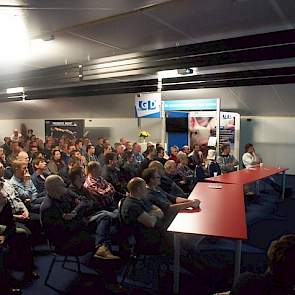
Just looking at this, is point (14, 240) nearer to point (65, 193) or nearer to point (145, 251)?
point (65, 193)

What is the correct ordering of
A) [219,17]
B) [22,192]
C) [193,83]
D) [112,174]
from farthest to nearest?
[193,83]
[112,174]
[22,192]
[219,17]

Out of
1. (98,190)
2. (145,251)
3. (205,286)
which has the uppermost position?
(98,190)

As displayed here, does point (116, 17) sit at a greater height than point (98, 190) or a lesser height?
greater

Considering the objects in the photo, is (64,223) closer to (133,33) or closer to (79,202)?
(79,202)

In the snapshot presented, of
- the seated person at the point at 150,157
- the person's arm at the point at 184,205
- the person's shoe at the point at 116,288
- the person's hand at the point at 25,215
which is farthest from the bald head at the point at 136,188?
the seated person at the point at 150,157

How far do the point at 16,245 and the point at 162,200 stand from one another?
5.88ft

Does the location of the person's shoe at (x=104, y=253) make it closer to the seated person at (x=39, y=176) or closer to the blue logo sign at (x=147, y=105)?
the seated person at (x=39, y=176)

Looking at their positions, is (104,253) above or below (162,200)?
below

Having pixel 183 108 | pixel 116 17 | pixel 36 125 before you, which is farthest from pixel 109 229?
pixel 36 125

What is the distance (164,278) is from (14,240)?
175cm

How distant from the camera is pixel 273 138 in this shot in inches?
469

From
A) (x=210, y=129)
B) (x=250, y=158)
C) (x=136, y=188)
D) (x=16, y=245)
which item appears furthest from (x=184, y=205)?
(x=210, y=129)

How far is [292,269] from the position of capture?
1.60 meters

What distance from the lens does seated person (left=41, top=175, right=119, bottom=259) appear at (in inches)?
130
